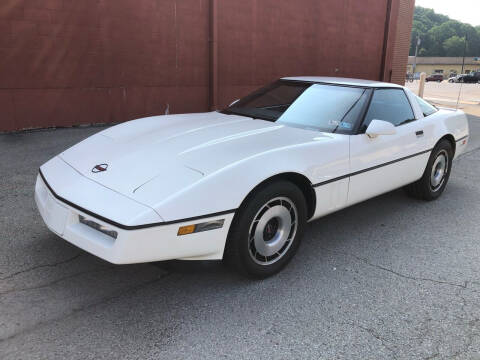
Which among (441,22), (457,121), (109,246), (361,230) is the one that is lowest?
(361,230)

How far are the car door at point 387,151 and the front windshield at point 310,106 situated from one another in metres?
0.15

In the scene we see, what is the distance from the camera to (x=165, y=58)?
28.5ft

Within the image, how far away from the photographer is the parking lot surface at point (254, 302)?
2.29 m

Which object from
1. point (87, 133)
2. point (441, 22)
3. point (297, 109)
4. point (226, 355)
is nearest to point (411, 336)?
point (226, 355)

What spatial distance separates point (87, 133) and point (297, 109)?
4.75 m

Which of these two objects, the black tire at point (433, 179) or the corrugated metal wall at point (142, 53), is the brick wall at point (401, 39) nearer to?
the corrugated metal wall at point (142, 53)

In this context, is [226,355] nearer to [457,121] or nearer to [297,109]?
[297,109]

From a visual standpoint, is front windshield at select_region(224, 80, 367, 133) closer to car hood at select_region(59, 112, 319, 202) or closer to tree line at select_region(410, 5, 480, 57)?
car hood at select_region(59, 112, 319, 202)

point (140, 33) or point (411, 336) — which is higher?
point (140, 33)

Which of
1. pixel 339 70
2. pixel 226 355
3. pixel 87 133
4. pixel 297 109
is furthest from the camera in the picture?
pixel 339 70

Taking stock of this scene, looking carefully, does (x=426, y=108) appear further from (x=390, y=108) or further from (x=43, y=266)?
(x=43, y=266)

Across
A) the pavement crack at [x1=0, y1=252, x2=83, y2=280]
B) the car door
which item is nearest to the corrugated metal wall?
the pavement crack at [x1=0, y1=252, x2=83, y2=280]

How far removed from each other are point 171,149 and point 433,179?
3.23 m

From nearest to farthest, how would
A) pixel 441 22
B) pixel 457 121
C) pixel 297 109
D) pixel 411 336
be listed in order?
pixel 411 336 → pixel 297 109 → pixel 457 121 → pixel 441 22
